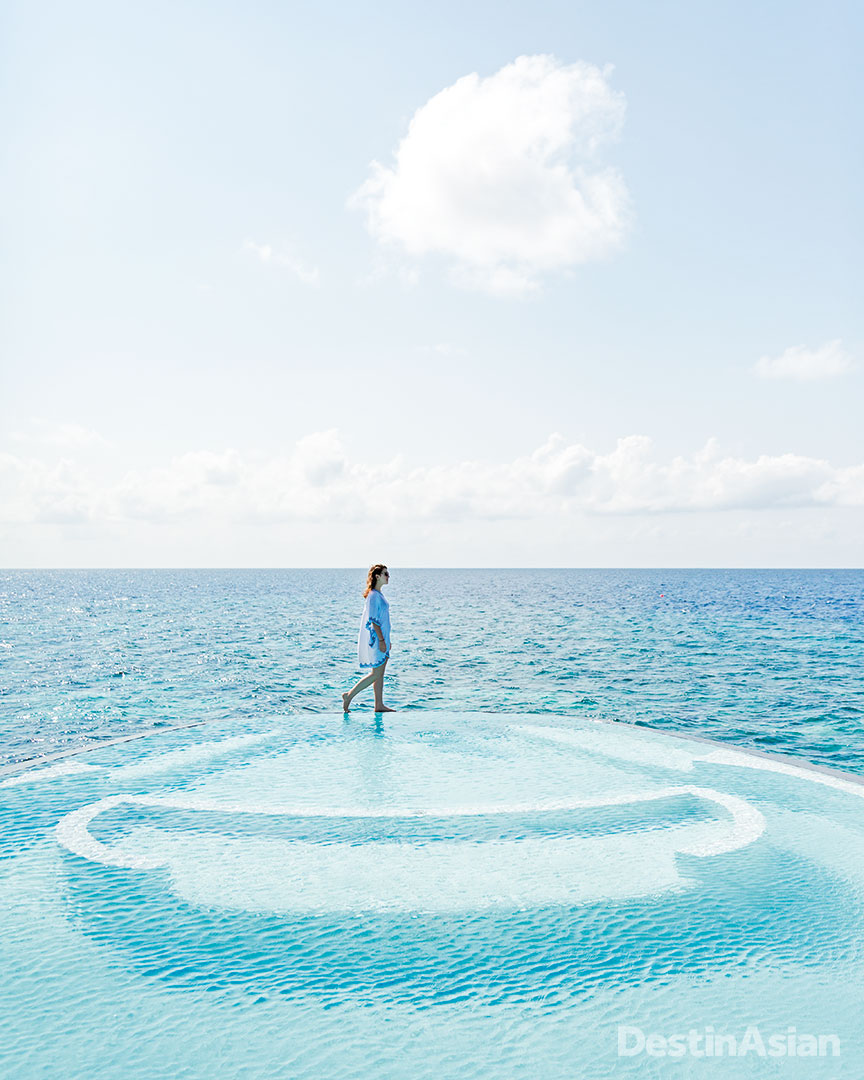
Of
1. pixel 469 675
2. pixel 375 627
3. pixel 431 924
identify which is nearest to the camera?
pixel 431 924

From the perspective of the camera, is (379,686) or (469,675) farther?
(469,675)

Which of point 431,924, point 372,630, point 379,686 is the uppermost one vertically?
point 372,630

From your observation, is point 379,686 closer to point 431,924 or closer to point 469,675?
point 431,924

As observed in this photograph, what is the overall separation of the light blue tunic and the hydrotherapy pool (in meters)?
2.48

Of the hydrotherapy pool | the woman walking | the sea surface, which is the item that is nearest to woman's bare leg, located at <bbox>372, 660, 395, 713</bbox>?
the woman walking

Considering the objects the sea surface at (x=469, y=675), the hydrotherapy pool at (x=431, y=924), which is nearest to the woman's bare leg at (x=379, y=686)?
the sea surface at (x=469, y=675)

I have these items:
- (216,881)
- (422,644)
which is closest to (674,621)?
(422,644)

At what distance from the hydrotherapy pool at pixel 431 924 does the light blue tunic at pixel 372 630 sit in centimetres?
248

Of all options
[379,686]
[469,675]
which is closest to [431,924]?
[379,686]

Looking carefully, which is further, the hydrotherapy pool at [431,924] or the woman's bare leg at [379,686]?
the woman's bare leg at [379,686]

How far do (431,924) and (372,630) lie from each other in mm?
6187

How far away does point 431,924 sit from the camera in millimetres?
4945

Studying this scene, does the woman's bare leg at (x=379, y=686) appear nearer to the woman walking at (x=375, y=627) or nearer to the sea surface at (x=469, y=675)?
the woman walking at (x=375, y=627)

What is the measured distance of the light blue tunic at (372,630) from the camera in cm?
1082
